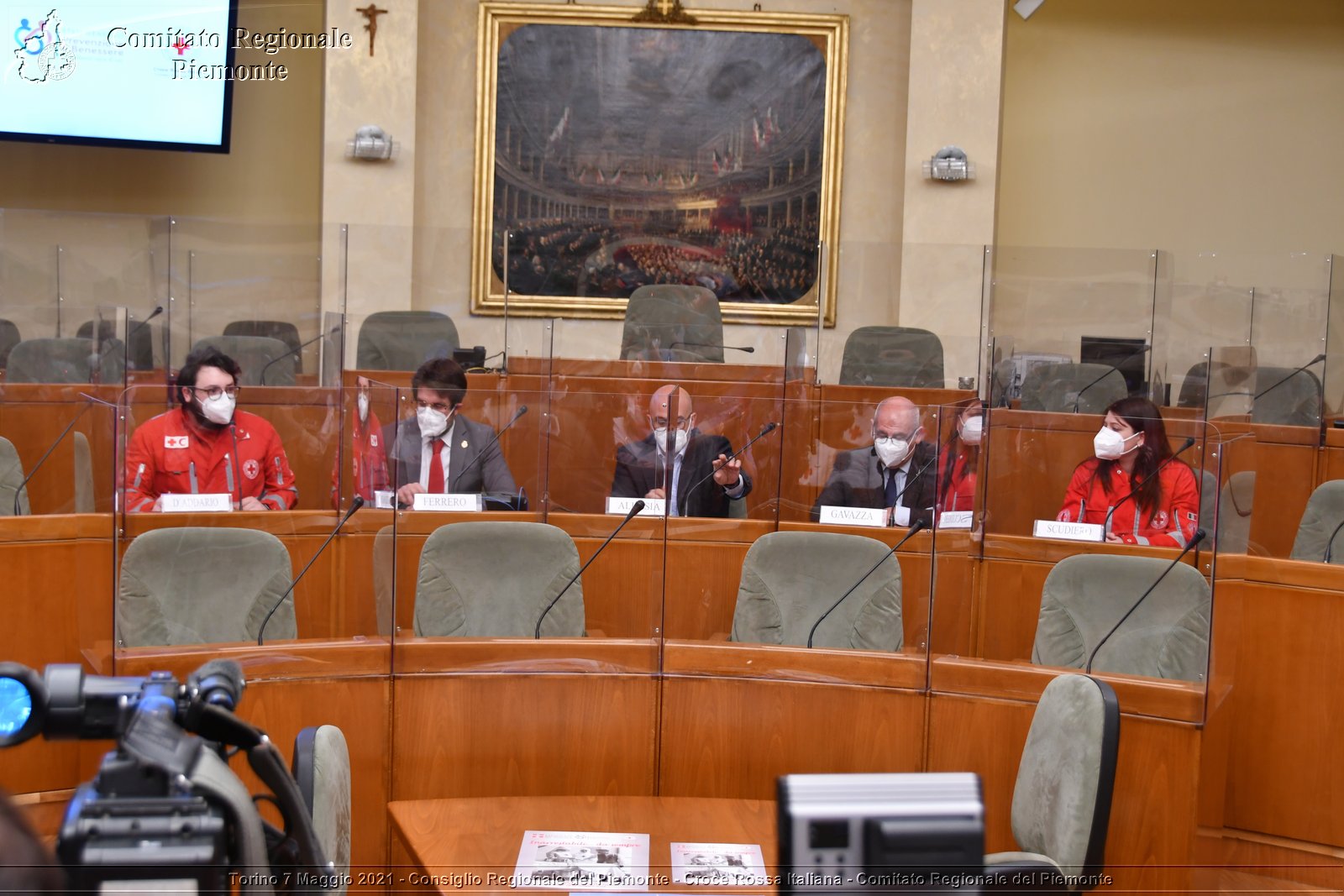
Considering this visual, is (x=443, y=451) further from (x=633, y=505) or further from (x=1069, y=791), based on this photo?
(x=1069, y=791)

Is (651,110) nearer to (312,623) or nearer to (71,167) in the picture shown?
(71,167)

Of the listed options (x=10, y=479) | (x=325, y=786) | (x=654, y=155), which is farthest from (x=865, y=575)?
(x=654, y=155)

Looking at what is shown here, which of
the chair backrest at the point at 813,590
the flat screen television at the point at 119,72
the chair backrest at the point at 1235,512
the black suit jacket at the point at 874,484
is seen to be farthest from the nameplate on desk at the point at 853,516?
the flat screen television at the point at 119,72

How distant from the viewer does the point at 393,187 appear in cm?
770

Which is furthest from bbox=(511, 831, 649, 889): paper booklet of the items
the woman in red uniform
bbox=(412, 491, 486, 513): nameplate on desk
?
the woman in red uniform

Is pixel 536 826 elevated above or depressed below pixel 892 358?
below

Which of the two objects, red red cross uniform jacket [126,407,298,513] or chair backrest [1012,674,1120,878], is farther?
red red cross uniform jacket [126,407,298,513]

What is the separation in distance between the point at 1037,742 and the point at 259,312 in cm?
482

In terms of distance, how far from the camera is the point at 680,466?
3.93 meters

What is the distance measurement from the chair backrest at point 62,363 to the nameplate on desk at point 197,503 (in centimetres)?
183

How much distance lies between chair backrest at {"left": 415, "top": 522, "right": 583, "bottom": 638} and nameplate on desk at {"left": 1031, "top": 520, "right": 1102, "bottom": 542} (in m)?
1.43

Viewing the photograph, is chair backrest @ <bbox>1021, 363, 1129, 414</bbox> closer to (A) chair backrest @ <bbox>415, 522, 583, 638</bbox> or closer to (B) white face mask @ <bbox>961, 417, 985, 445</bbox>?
(B) white face mask @ <bbox>961, 417, 985, 445</bbox>

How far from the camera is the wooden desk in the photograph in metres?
2.27

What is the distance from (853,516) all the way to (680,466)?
55 cm
